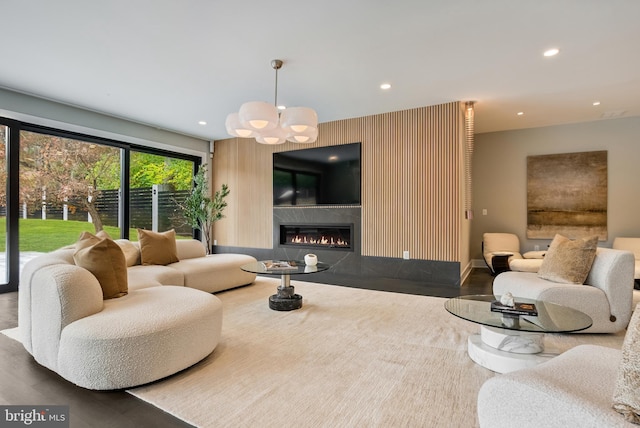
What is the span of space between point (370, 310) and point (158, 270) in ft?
7.61

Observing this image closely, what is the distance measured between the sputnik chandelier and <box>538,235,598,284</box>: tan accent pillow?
272 centimetres

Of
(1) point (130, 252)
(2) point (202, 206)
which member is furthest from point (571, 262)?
(2) point (202, 206)

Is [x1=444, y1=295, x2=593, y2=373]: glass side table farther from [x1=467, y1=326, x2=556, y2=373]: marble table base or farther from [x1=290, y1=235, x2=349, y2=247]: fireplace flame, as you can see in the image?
[x1=290, y1=235, x2=349, y2=247]: fireplace flame

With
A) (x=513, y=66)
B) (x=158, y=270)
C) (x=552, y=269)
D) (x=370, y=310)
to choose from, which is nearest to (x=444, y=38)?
(x=513, y=66)

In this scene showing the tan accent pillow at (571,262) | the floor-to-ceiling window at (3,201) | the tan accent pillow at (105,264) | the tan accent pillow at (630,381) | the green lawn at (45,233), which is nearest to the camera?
the tan accent pillow at (630,381)

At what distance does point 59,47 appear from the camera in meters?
3.12

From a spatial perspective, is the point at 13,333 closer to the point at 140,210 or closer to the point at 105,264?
the point at 105,264

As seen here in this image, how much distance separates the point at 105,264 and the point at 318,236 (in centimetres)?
395

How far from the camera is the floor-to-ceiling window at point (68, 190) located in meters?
4.25

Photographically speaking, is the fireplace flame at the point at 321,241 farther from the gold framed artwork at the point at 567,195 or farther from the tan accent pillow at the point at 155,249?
the gold framed artwork at the point at 567,195

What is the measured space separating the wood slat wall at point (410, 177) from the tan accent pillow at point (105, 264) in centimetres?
374

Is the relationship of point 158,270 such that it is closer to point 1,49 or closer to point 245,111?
point 245,111

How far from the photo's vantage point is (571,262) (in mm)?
2859

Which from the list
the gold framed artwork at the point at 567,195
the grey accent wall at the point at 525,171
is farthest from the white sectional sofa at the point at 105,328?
the gold framed artwork at the point at 567,195
